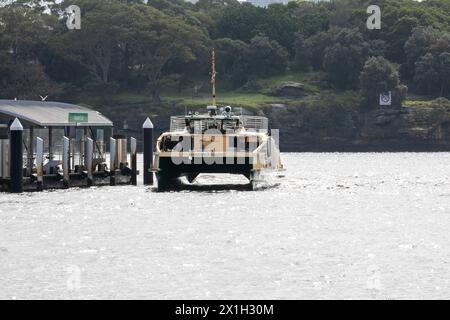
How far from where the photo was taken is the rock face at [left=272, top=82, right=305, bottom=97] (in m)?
179

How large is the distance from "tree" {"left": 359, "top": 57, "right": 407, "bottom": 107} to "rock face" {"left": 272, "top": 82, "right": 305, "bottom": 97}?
30.2ft

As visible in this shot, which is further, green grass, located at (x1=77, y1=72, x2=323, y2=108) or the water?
green grass, located at (x1=77, y1=72, x2=323, y2=108)

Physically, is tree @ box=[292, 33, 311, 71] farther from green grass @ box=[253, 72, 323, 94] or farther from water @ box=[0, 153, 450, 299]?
water @ box=[0, 153, 450, 299]

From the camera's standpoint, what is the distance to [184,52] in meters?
175

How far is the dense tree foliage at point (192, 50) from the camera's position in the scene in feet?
563

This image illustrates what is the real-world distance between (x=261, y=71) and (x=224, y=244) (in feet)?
463

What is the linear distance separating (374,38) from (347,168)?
81.1 m

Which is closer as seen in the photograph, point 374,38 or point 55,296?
point 55,296

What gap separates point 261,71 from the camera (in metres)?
184

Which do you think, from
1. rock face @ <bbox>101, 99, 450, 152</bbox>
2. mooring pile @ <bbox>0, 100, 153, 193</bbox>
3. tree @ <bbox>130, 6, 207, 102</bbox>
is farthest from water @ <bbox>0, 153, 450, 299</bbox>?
tree @ <bbox>130, 6, 207, 102</bbox>

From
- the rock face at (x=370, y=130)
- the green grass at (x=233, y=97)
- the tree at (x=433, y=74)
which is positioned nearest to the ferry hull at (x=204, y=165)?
the green grass at (x=233, y=97)

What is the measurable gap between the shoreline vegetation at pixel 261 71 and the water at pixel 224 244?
102483 millimetres
